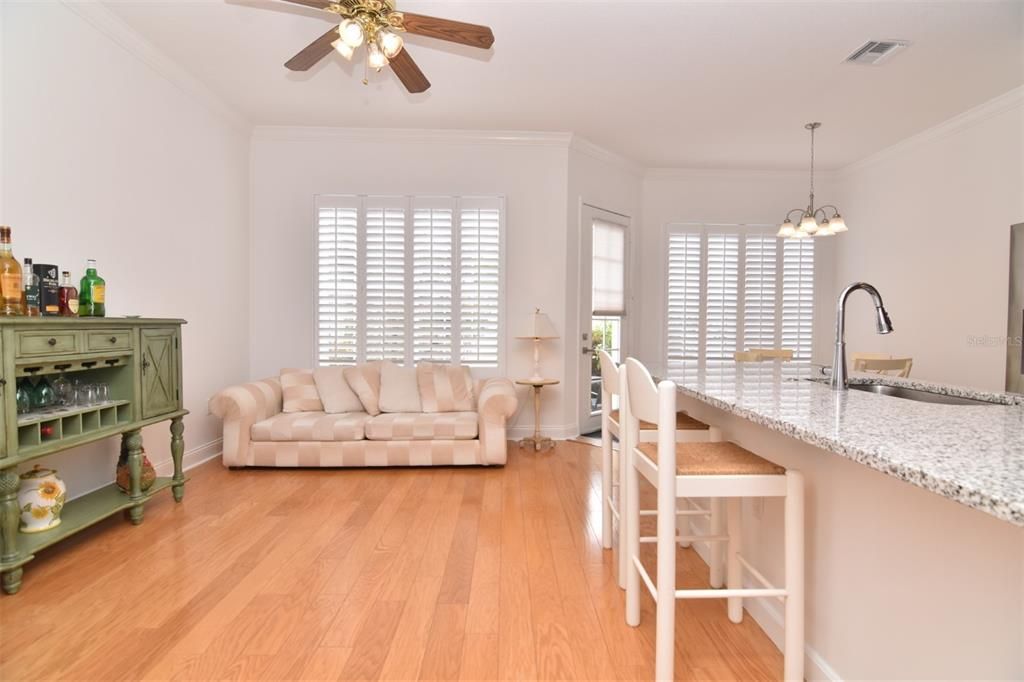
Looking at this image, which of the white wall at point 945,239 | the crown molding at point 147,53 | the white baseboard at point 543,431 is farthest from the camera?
the white baseboard at point 543,431

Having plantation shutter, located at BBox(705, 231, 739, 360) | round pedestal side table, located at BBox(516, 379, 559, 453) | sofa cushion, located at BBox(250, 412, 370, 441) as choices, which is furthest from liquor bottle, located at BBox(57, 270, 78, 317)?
plantation shutter, located at BBox(705, 231, 739, 360)

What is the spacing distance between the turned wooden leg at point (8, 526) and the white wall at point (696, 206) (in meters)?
5.03

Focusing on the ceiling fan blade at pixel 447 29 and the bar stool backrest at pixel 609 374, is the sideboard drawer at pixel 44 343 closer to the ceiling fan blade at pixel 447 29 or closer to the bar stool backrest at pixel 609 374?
the ceiling fan blade at pixel 447 29

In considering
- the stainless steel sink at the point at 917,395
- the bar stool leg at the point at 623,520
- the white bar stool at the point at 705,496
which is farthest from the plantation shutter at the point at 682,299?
the white bar stool at the point at 705,496

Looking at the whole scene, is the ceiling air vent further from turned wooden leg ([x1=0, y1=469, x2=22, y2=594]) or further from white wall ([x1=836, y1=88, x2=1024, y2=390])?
turned wooden leg ([x1=0, y1=469, x2=22, y2=594])

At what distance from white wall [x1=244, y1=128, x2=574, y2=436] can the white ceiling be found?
207 millimetres

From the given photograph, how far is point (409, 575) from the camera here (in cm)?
222

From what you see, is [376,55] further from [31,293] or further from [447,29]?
[31,293]

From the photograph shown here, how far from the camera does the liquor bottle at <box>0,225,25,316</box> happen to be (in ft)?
6.95

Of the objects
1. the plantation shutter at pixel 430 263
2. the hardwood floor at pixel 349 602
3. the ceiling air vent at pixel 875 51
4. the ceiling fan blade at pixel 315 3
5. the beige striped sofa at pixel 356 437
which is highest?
the ceiling air vent at pixel 875 51

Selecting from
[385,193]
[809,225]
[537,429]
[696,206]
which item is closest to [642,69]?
[809,225]

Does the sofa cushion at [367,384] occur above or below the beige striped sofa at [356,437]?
above

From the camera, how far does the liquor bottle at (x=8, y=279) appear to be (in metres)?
2.12

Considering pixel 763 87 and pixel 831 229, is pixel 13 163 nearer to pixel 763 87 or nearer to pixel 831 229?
pixel 763 87
